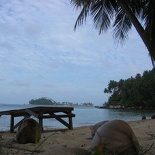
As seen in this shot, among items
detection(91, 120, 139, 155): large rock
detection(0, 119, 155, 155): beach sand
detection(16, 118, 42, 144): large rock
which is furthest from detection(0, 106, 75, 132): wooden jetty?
detection(91, 120, 139, 155): large rock

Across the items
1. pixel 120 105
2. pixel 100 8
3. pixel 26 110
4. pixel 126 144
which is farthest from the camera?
pixel 120 105

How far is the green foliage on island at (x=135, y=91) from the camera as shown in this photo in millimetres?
87188

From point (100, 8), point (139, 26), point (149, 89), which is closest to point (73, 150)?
point (139, 26)

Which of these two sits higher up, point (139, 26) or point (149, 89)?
point (149, 89)

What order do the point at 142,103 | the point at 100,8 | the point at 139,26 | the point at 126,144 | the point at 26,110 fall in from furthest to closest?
1. the point at 142,103
2. the point at 26,110
3. the point at 100,8
4. the point at 139,26
5. the point at 126,144

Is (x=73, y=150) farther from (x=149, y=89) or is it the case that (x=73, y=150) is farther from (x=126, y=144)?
(x=149, y=89)

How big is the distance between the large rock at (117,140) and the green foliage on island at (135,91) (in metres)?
74.9

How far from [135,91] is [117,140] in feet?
301

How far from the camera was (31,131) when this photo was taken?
7160 mm

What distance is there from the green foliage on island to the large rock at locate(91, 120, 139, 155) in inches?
2949

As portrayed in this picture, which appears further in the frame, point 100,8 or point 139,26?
point 100,8

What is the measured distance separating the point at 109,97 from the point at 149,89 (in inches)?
1486

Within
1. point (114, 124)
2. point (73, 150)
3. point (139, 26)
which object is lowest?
point (73, 150)

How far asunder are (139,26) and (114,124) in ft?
9.76
